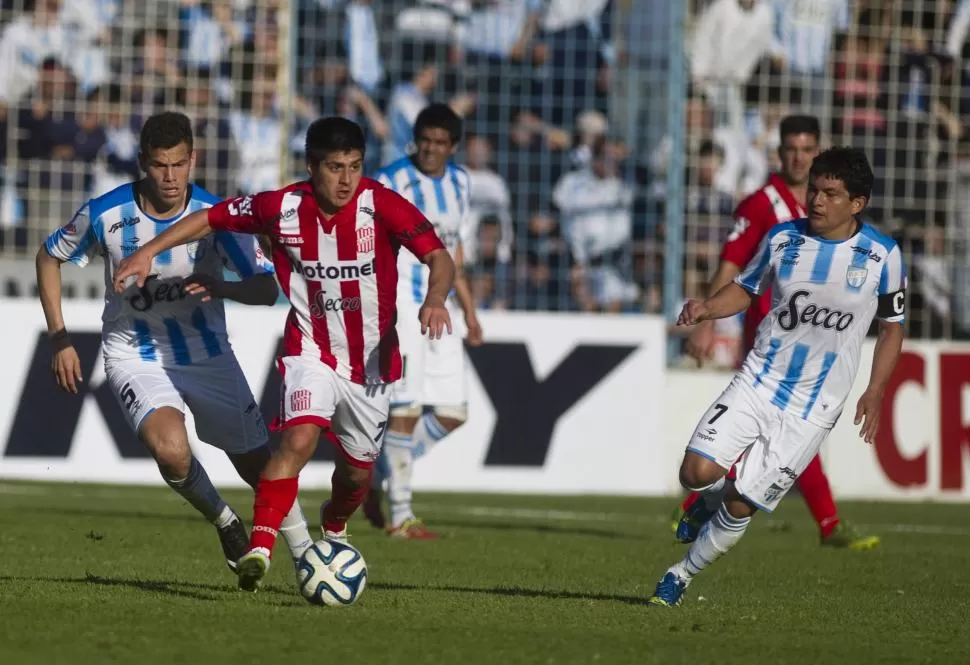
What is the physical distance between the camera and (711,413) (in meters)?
7.18

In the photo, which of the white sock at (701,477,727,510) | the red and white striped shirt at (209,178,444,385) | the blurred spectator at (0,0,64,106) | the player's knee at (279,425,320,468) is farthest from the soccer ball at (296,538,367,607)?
the blurred spectator at (0,0,64,106)

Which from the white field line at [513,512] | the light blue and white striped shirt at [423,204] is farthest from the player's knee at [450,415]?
the white field line at [513,512]

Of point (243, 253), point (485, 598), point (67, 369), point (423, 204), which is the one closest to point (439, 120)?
point (423, 204)

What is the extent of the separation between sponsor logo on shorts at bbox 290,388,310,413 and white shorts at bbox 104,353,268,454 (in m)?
0.75

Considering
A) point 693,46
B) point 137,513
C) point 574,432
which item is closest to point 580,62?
point 693,46

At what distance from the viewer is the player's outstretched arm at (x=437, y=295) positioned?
6.51m

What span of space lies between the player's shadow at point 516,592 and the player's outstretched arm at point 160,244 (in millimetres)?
1834

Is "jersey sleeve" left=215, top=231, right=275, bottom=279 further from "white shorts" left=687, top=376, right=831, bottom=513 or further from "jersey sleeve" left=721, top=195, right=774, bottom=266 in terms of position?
"jersey sleeve" left=721, top=195, right=774, bottom=266

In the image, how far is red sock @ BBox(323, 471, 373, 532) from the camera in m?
7.45

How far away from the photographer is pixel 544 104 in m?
15.7

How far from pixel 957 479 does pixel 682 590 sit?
8.50 m

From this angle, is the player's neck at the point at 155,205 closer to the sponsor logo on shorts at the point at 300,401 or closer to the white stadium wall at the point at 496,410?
the sponsor logo on shorts at the point at 300,401

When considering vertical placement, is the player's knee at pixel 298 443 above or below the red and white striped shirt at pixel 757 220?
below

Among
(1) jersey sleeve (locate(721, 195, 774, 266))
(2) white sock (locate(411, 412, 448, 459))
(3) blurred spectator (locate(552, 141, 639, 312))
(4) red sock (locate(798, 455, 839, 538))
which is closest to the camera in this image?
(1) jersey sleeve (locate(721, 195, 774, 266))
